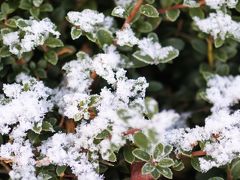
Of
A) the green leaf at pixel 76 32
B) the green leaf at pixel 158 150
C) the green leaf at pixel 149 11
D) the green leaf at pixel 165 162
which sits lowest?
the green leaf at pixel 165 162

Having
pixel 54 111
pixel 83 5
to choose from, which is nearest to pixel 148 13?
pixel 83 5

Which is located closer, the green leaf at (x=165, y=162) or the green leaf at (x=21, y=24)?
the green leaf at (x=165, y=162)

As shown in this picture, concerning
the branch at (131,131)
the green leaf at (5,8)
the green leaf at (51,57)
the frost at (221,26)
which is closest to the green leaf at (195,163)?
the branch at (131,131)

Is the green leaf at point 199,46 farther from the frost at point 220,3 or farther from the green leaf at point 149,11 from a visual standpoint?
the green leaf at point 149,11

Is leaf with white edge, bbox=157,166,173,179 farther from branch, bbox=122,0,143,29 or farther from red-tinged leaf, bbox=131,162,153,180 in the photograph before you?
branch, bbox=122,0,143,29

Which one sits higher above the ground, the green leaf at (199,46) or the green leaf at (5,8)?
the green leaf at (5,8)

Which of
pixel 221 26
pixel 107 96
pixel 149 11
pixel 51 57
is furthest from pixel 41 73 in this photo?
pixel 221 26
